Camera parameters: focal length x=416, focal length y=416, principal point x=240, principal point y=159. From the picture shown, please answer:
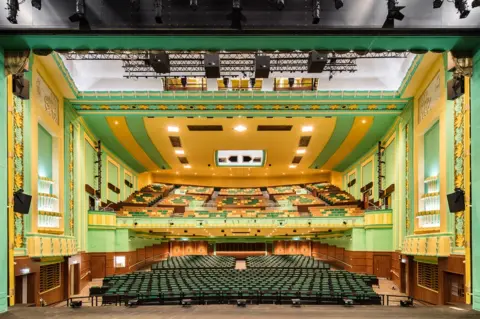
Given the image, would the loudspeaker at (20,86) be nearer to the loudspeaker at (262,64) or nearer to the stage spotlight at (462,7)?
the loudspeaker at (262,64)

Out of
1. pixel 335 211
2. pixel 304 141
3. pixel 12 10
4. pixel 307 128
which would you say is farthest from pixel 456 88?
pixel 335 211

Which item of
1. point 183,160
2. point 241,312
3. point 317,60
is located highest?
point 317,60

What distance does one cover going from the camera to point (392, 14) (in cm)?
689

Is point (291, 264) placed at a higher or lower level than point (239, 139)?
lower

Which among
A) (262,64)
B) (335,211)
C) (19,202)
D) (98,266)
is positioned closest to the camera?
(19,202)

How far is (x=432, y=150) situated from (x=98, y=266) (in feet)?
53.7

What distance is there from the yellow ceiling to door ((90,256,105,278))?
6792mm

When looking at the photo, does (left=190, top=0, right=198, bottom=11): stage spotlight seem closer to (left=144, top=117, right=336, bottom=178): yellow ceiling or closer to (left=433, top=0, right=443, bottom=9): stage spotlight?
(left=433, top=0, right=443, bottom=9): stage spotlight

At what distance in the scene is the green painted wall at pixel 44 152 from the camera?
1402 centimetres

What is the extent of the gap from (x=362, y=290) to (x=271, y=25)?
8.59 metres

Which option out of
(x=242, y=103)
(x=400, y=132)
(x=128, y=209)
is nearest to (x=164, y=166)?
(x=128, y=209)

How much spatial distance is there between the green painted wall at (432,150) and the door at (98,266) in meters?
15.8

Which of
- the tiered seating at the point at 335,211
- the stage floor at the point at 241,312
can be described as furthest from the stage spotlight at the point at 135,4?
the tiered seating at the point at 335,211

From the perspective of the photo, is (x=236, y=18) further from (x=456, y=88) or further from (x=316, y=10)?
(x=456, y=88)
